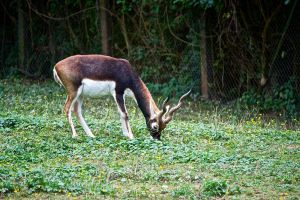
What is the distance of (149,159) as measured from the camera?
8.32 metres

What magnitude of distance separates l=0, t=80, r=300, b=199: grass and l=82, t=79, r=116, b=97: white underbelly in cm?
63

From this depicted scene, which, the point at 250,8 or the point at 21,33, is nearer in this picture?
the point at 250,8

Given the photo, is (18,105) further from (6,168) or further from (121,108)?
(6,168)

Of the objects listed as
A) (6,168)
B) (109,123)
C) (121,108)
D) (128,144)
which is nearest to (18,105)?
(109,123)

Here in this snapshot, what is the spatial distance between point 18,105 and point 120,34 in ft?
12.6

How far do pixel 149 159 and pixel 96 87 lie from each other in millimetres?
2036

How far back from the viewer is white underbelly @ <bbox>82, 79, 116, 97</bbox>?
393 inches

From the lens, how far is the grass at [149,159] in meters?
6.75

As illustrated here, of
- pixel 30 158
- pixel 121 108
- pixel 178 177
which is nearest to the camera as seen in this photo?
pixel 178 177

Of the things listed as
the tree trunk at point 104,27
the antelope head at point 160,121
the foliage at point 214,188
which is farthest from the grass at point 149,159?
the tree trunk at point 104,27

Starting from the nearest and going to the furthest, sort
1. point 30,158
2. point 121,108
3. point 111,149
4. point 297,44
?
point 30,158 → point 111,149 → point 121,108 → point 297,44

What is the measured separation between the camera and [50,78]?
16781mm

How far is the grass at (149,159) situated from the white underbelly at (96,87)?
0.63 metres

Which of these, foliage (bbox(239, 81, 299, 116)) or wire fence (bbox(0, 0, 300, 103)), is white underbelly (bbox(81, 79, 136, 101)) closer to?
wire fence (bbox(0, 0, 300, 103))
